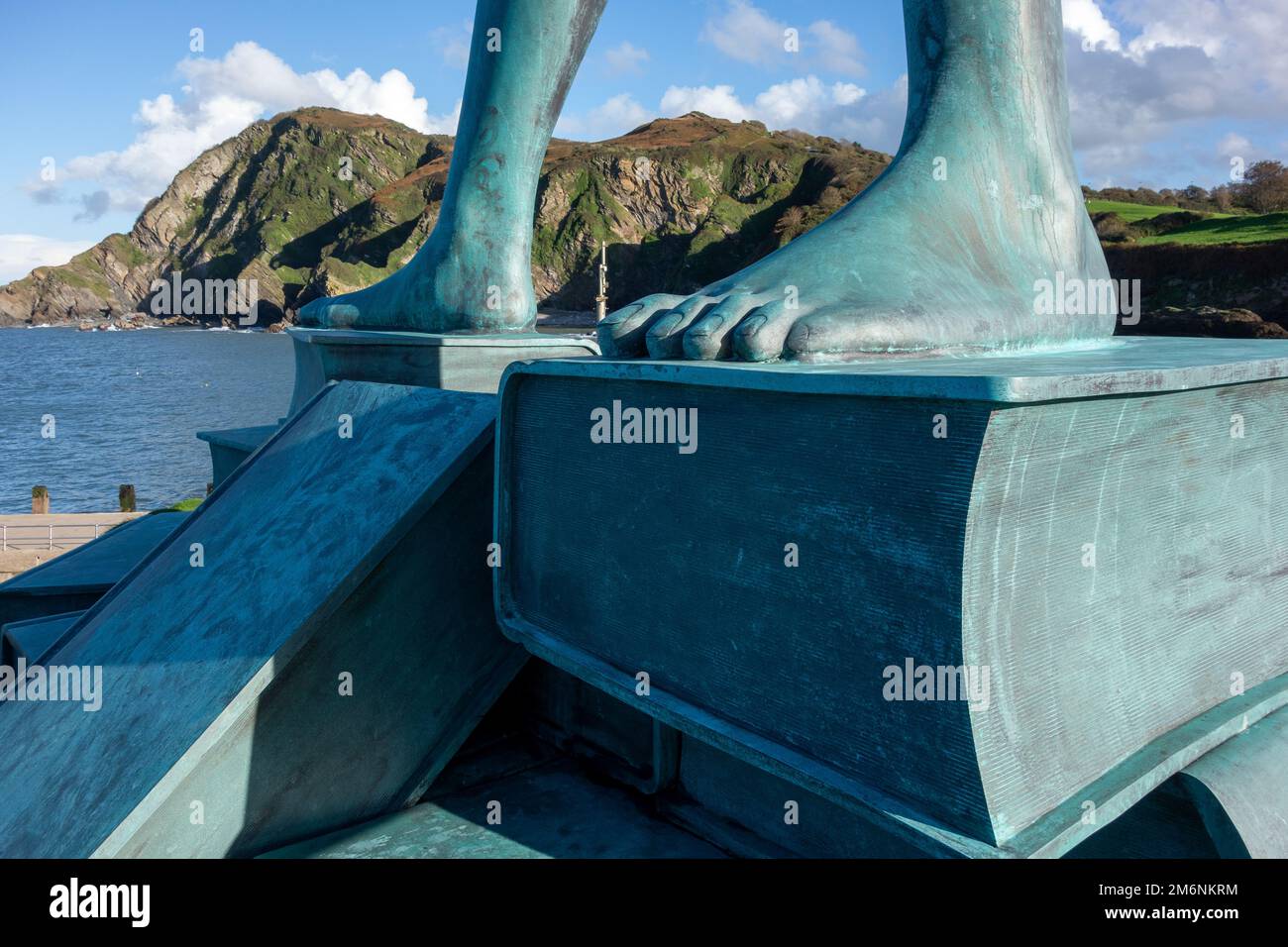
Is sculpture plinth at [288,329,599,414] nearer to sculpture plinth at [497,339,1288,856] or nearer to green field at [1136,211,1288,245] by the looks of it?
sculpture plinth at [497,339,1288,856]

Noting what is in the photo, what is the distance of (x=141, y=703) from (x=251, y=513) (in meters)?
0.77

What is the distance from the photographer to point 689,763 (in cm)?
248

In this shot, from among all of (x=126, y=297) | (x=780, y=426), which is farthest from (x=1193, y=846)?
(x=126, y=297)

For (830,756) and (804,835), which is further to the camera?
Answer: (804,835)

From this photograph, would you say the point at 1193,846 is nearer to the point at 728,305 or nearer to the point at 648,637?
the point at 648,637

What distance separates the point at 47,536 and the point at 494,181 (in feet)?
35.5

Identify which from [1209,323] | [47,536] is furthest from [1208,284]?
[47,536]

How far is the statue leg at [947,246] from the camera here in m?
2.22

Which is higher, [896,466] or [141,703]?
[896,466]

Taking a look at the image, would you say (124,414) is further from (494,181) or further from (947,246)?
(947,246)

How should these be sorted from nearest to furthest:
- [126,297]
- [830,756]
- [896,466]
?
[896,466] < [830,756] < [126,297]

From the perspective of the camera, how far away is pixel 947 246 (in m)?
2.61

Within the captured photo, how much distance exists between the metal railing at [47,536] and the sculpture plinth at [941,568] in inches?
411

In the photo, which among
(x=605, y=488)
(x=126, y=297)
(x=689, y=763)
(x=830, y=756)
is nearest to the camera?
(x=830, y=756)
